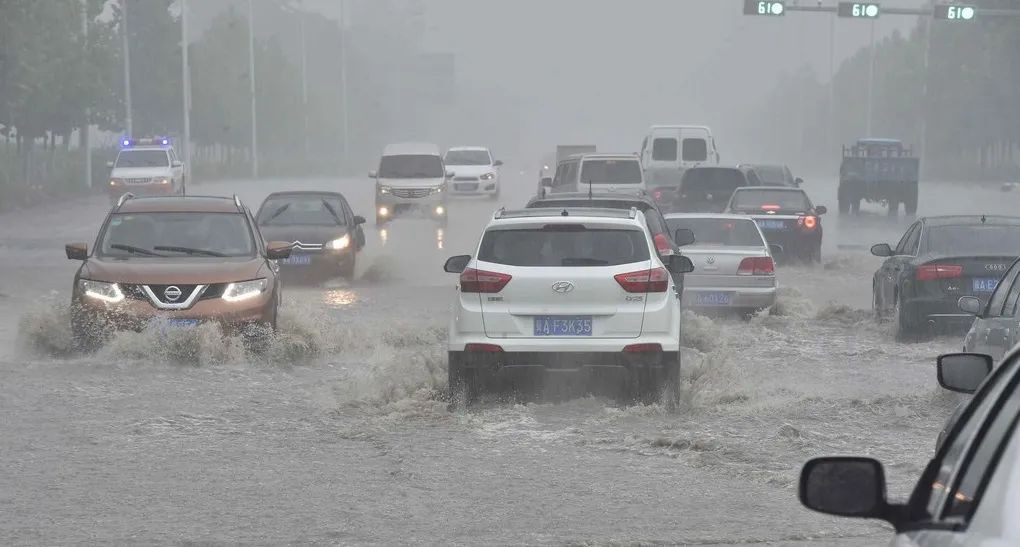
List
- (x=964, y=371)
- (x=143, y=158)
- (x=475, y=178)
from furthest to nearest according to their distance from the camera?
(x=475, y=178) < (x=143, y=158) < (x=964, y=371)

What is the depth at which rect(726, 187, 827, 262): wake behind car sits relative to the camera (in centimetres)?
2973

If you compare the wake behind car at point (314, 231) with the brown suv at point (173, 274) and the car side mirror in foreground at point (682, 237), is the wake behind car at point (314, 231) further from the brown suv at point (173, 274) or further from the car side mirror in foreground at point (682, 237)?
the car side mirror in foreground at point (682, 237)

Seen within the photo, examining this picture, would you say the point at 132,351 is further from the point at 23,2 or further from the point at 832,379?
the point at 23,2

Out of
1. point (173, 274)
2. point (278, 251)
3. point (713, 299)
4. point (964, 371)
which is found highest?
point (964, 371)

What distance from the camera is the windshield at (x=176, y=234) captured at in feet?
53.4

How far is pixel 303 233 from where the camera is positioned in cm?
2648

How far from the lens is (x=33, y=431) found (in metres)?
11.9

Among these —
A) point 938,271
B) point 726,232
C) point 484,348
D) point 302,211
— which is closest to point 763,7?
point 302,211

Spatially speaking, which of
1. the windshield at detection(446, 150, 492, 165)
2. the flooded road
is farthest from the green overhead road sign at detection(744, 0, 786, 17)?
the flooded road

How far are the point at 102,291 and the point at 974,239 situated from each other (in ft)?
27.5

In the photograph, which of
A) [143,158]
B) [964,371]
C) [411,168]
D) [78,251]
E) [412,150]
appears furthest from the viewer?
[143,158]

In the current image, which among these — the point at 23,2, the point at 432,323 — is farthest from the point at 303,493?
the point at 23,2

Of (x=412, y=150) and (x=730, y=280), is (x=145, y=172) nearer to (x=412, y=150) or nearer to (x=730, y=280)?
(x=412, y=150)

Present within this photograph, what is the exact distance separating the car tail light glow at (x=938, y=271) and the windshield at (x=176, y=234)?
20.9 feet
